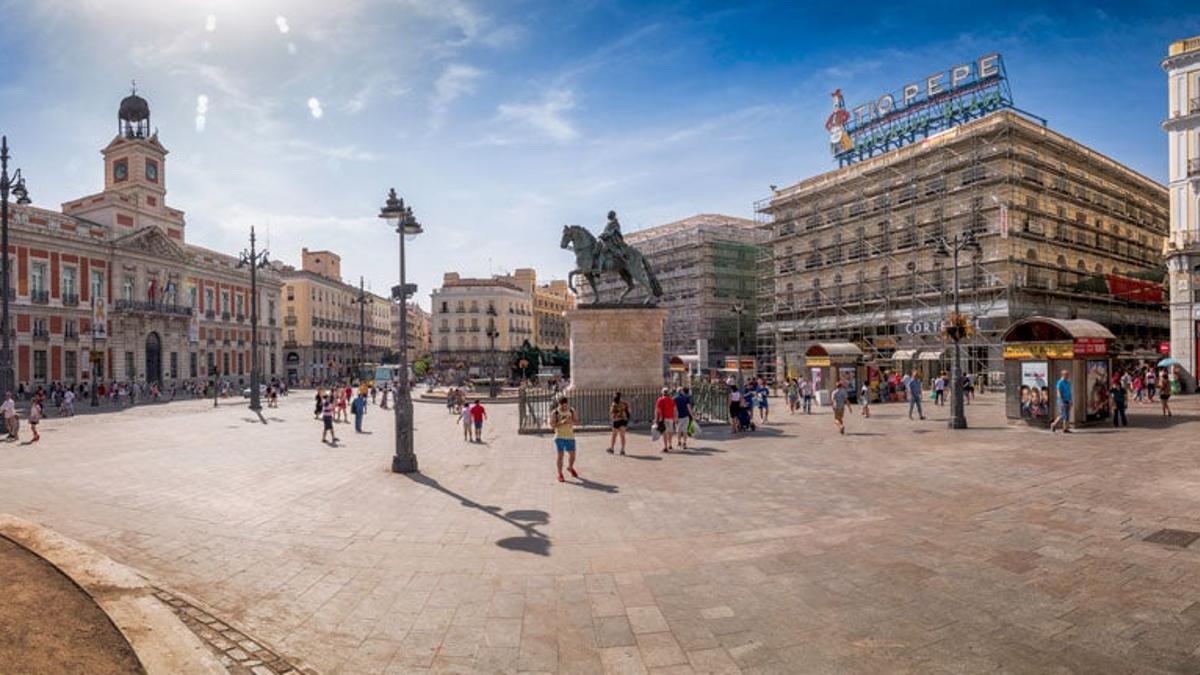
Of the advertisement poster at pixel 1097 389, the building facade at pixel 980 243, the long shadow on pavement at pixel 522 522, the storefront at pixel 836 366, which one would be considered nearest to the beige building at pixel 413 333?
the building facade at pixel 980 243

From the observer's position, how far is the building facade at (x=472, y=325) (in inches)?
3501

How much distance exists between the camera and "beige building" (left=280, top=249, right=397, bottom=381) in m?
85.1

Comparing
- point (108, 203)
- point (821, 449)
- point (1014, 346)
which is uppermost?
point (108, 203)

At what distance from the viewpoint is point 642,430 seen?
1916 centimetres

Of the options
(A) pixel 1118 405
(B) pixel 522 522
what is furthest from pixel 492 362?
(B) pixel 522 522

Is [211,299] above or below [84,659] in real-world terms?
above

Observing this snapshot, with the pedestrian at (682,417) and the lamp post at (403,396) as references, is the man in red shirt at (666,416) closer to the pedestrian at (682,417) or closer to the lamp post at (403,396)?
the pedestrian at (682,417)

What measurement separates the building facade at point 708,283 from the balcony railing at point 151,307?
Result: 1562 inches

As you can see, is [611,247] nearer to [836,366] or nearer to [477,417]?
[477,417]

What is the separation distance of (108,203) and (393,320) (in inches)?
3027

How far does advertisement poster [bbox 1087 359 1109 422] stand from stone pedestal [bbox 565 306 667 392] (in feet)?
43.4

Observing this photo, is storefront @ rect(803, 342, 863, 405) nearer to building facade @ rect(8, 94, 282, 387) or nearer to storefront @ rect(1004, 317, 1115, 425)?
storefront @ rect(1004, 317, 1115, 425)

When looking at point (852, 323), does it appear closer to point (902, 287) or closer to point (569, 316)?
point (902, 287)

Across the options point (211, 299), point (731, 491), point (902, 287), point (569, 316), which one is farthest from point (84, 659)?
point (211, 299)
